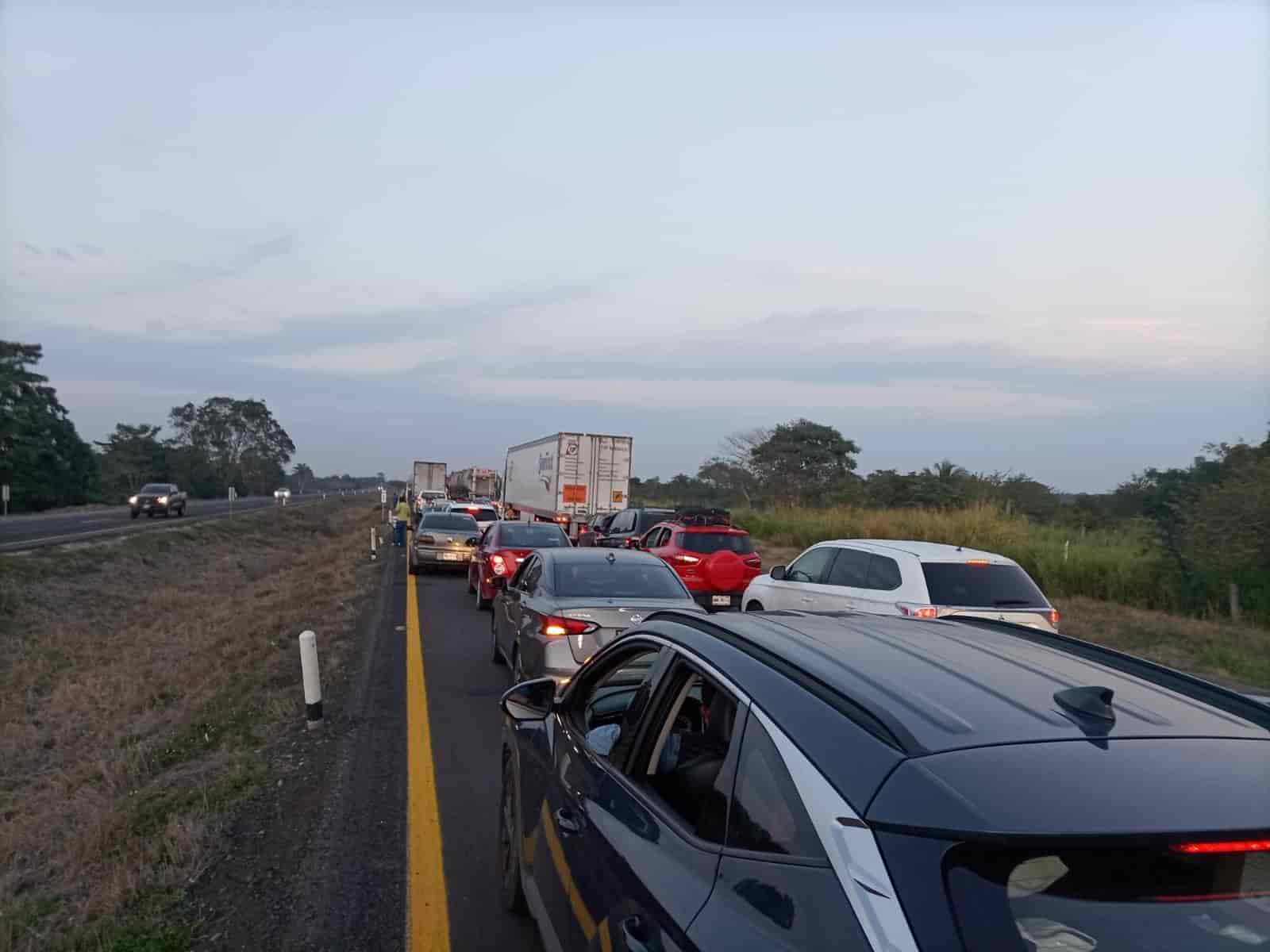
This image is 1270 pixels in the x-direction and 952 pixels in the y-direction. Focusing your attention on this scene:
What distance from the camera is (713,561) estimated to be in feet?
52.7

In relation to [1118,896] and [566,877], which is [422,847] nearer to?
[566,877]

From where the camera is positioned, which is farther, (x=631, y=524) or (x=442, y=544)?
(x=631, y=524)

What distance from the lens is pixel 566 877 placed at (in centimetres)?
352

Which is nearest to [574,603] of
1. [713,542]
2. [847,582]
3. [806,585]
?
[847,582]

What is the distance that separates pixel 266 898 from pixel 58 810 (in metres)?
3.27

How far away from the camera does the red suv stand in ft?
52.5

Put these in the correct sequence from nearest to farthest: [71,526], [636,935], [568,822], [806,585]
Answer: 1. [636,935]
2. [568,822]
3. [806,585]
4. [71,526]

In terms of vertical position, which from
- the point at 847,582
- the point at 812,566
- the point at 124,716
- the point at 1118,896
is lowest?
the point at 124,716

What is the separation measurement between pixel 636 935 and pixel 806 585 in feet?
31.5

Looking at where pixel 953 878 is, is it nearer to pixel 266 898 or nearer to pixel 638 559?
pixel 266 898

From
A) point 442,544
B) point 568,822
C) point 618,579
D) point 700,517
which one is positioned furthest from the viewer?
point 442,544

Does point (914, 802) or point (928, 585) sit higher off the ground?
point (914, 802)

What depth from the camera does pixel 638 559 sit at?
377 inches

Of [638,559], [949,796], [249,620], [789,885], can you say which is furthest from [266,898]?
[249,620]
